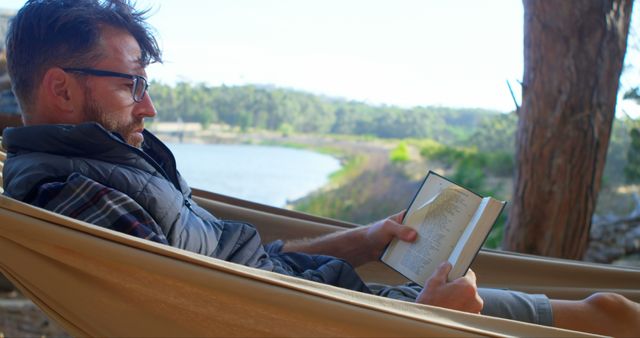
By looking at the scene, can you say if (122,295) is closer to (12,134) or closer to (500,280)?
(12,134)

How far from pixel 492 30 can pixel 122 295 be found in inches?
339

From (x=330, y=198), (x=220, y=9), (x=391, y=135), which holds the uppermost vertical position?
(x=220, y=9)

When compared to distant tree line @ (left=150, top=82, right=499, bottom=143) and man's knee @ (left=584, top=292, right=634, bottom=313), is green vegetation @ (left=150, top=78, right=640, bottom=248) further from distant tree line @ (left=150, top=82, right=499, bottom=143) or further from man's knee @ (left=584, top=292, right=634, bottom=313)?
man's knee @ (left=584, top=292, right=634, bottom=313)

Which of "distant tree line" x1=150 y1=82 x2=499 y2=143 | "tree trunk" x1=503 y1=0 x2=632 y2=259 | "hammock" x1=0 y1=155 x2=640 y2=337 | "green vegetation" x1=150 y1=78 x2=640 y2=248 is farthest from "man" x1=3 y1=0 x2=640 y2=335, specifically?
"green vegetation" x1=150 y1=78 x2=640 y2=248

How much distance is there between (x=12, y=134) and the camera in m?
1.46

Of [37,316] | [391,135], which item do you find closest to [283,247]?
[37,316]

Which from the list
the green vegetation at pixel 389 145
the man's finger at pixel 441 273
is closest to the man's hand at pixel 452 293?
the man's finger at pixel 441 273

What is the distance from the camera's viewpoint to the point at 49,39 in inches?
58.4

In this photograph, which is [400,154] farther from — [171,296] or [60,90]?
[171,296]

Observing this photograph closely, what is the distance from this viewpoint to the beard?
1.51 meters

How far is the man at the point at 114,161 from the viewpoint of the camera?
52.6 inches

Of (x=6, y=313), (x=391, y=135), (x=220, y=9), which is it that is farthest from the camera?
(x=391, y=135)

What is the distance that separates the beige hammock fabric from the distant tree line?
8.95 ft

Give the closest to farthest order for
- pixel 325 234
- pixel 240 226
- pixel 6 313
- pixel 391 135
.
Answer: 1. pixel 240 226
2. pixel 325 234
3. pixel 6 313
4. pixel 391 135
